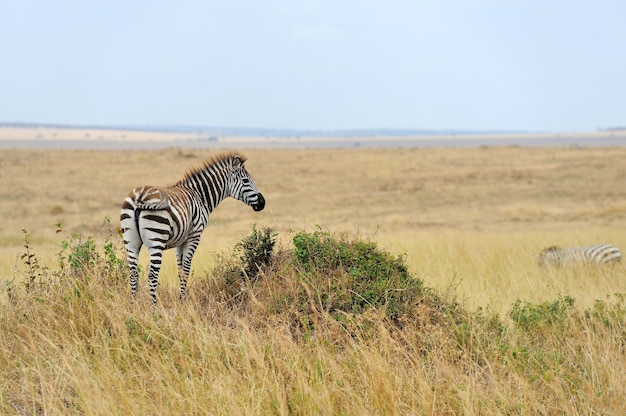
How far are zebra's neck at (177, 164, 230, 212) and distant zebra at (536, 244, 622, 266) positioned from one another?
22.1ft

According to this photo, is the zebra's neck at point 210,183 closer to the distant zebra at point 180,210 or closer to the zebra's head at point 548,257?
the distant zebra at point 180,210

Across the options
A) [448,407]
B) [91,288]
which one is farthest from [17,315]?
[448,407]

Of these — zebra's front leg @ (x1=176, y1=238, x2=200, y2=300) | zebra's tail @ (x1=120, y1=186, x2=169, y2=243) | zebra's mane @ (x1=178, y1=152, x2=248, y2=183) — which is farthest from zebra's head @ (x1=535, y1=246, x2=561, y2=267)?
zebra's tail @ (x1=120, y1=186, x2=169, y2=243)

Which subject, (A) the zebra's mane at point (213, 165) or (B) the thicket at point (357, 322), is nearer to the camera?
(B) the thicket at point (357, 322)

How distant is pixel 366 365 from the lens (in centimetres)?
549

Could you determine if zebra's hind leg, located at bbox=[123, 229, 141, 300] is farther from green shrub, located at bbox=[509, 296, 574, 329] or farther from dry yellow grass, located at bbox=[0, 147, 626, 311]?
green shrub, located at bbox=[509, 296, 574, 329]

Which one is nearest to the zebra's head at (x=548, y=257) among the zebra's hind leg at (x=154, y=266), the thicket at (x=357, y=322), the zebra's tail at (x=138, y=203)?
the thicket at (x=357, y=322)

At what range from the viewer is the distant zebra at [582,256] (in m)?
12.8

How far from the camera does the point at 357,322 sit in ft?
21.1

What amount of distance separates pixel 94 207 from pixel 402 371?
23880 mm

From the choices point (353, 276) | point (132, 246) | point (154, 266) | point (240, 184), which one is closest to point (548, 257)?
point (353, 276)

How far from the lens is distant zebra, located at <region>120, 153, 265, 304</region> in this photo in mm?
6871

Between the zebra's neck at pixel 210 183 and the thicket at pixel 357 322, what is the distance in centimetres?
57

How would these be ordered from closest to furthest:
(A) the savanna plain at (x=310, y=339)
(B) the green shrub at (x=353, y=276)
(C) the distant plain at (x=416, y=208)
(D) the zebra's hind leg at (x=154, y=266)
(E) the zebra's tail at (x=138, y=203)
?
1. (A) the savanna plain at (x=310, y=339)
2. (E) the zebra's tail at (x=138, y=203)
3. (D) the zebra's hind leg at (x=154, y=266)
4. (B) the green shrub at (x=353, y=276)
5. (C) the distant plain at (x=416, y=208)
